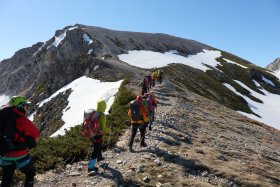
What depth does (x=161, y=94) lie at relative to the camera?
37.2 m

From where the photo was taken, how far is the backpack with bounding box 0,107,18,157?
26.7ft

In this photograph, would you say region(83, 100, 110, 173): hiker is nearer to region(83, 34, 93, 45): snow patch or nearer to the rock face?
the rock face

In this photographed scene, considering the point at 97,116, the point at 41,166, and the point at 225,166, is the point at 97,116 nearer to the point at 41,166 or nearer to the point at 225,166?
the point at 41,166

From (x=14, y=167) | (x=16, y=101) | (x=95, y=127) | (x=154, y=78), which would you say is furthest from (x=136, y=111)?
(x=154, y=78)

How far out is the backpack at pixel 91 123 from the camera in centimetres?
1227

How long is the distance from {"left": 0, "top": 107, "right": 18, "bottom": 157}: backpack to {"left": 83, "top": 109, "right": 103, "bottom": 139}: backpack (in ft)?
13.9

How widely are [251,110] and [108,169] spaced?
6908 centimetres

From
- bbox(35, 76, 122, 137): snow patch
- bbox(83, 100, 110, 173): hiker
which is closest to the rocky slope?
bbox(83, 100, 110, 173): hiker

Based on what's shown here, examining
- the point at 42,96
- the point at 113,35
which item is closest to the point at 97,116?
the point at 42,96

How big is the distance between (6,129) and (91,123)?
445 cm

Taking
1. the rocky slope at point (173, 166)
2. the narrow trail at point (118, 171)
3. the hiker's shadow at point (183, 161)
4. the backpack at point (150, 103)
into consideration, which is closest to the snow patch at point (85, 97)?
the backpack at point (150, 103)

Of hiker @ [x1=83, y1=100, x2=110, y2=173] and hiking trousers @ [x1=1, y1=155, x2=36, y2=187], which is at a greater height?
hiker @ [x1=83, y1=100, x2=110, y2=173]

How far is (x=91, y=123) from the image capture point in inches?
485

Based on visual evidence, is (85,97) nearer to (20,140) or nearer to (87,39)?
(20,140)
